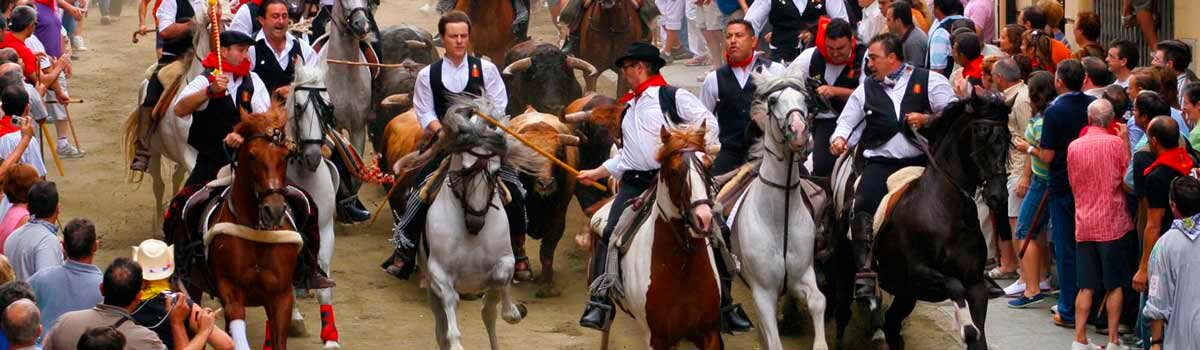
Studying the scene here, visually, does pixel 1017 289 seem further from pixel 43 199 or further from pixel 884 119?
pixel 43 199

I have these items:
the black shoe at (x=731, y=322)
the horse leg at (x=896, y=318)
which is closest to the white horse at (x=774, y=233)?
the black shoe at (x=731, y=322)

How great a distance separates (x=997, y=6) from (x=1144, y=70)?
7595mm

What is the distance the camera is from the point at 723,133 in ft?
45.3

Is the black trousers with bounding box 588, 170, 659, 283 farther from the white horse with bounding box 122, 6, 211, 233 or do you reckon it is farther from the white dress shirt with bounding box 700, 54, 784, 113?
the white horse with bounding box 122, 6, 211, 233

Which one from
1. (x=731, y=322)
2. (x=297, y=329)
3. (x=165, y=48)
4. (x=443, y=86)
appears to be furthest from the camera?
(x=165, y=48)

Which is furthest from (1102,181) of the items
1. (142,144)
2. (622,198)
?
(142,144)

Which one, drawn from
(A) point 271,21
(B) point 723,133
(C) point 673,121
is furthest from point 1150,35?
(A) point 271,21

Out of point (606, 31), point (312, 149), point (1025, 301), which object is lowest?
point (1025, 301)

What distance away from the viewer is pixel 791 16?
17875 millimetres

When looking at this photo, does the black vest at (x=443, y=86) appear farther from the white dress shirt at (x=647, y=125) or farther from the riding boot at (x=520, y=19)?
the riding boot at (x=520, y=19)

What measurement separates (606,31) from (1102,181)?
8.47 m

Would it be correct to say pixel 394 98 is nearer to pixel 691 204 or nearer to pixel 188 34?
pixel 188 34

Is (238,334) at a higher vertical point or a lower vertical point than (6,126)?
lower

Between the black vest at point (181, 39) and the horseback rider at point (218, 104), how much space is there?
257 centimetres
